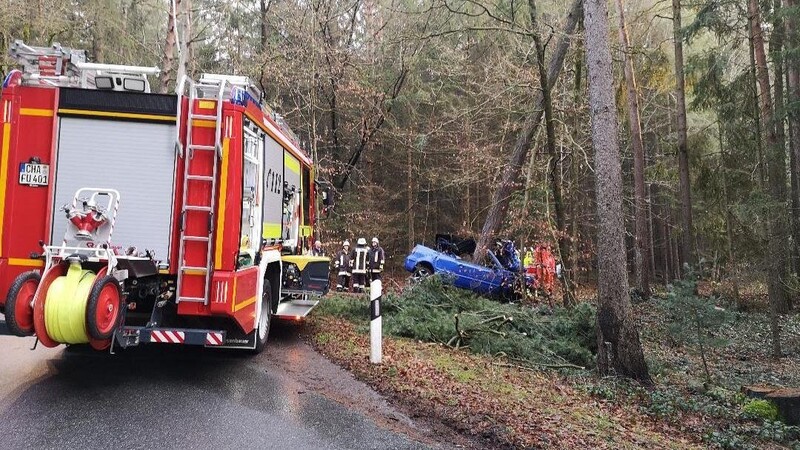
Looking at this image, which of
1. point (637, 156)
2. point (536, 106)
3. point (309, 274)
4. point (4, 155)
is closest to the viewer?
point (4, 155)

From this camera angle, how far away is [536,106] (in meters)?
13.1

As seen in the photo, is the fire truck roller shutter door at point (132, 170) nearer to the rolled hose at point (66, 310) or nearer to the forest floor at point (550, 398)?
the rolled hose at point (66, 310)

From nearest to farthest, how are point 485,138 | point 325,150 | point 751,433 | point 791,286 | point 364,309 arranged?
point 751,433
point 364,309
point 791,286
point 485,138
point 325,150

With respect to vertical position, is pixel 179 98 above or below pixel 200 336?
above

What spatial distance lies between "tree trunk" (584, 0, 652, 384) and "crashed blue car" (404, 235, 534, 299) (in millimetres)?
6089

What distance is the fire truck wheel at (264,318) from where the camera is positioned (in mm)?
7008

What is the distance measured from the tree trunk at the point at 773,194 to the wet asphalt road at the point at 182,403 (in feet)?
34.9

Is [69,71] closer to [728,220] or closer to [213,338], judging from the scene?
Answer: [213,338]

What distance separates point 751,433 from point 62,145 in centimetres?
837

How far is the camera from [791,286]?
13.2 meters

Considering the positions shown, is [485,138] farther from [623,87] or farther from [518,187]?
[623,87]

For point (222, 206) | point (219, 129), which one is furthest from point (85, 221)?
point (219, 129)

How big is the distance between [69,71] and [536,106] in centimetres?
1016

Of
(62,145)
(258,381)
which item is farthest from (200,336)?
(62,145)
